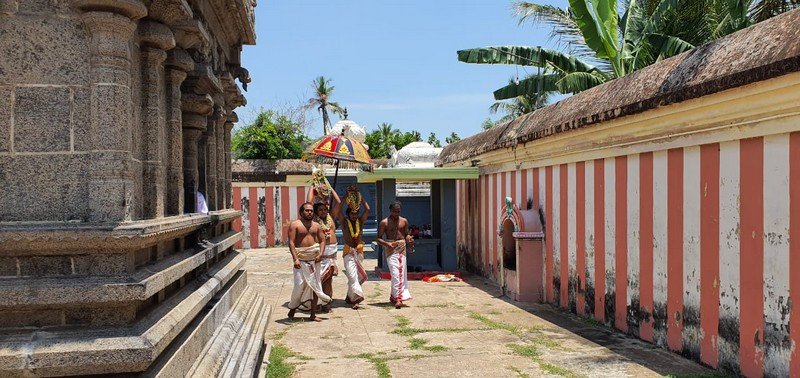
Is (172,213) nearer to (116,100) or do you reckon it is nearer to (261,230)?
(116,100)

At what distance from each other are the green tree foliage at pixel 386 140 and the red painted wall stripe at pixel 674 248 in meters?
33.9

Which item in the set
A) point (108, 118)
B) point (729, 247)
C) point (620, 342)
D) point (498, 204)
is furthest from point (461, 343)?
point (498, 204)

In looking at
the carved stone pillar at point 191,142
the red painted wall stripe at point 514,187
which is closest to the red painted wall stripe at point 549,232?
the red painted wall stripe at point 514,187

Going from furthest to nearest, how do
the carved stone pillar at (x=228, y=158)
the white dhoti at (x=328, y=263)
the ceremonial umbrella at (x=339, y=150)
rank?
1. the ceremonial umbrella at (x=339, y=150)
2. the white dhoti at (x=328, y=263)
3. the carved stone pillar at (x=228, y=158)

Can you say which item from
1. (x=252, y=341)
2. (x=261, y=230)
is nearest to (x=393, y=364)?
(x=252, y=341)

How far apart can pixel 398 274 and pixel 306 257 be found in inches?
71.1

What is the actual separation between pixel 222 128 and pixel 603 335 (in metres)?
4.54

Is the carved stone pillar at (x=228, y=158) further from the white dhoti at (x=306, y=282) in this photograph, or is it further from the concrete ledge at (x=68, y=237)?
the concrete ledge at (x=68, y=237)

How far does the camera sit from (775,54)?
190 inches

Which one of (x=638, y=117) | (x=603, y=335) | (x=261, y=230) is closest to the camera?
(x=638, y=117)

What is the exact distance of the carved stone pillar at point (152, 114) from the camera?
12.0 ft

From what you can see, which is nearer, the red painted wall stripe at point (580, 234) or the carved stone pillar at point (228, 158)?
the carved stone pillar at point (228, 158)

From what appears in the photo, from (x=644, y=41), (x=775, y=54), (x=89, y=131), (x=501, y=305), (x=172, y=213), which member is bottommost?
(x=501, y=305)

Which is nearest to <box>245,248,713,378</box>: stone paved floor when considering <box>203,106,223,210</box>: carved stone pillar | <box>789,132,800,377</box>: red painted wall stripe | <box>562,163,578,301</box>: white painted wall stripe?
<box>562,163,578,301</box>: white painted wall stripe
